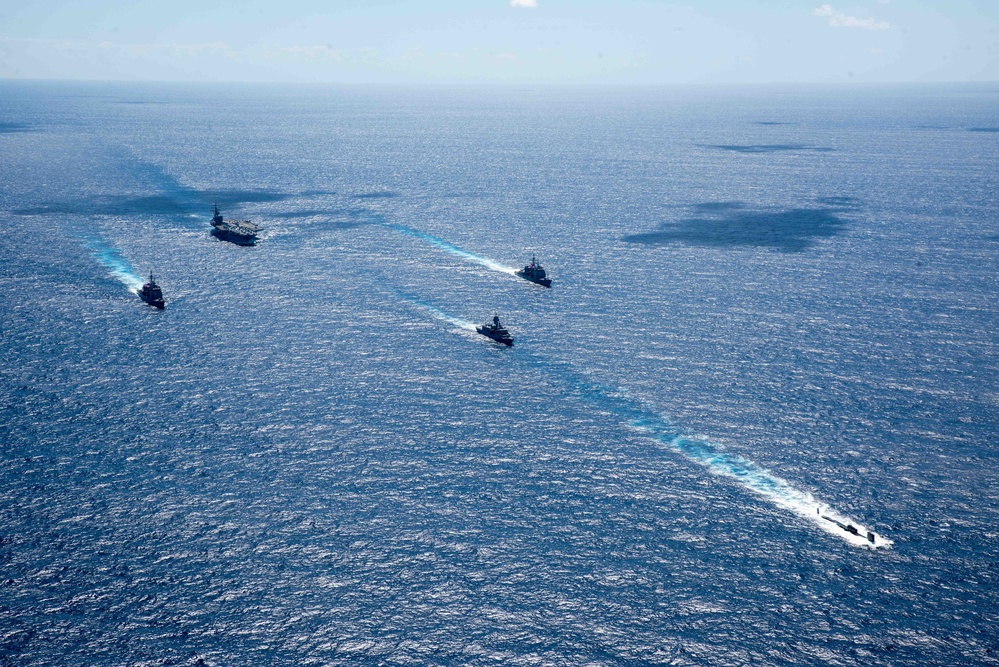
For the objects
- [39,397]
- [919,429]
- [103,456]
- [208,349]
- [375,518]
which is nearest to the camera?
[375,518]

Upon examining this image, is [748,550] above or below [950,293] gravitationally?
A: below

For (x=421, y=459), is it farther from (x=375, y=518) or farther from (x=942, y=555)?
(x=942, y=555)

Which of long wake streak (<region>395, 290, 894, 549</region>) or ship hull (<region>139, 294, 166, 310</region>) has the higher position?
ship hull (<region>139, 294, 166, 310</region>)

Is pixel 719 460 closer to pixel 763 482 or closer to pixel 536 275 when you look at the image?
pixel 763 482

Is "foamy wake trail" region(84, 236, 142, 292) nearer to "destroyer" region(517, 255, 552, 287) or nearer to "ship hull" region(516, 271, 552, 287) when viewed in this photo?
"ship hull" region(516, 271, 552, 287)

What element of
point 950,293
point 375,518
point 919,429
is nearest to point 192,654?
point 375,518

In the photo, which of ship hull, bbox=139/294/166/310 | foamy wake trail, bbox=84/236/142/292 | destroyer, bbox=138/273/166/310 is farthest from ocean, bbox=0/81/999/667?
foamy wake trail, bbox=84/236/142/292

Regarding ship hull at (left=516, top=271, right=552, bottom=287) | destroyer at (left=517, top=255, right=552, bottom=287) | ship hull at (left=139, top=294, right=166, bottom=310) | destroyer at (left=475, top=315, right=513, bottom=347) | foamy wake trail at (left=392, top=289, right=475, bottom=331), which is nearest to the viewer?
destroyer at (left=475, top=315, right=513, bottom=347)

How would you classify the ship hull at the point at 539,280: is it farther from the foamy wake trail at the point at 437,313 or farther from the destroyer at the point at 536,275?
the foamy wake trail at the point at 437,313
